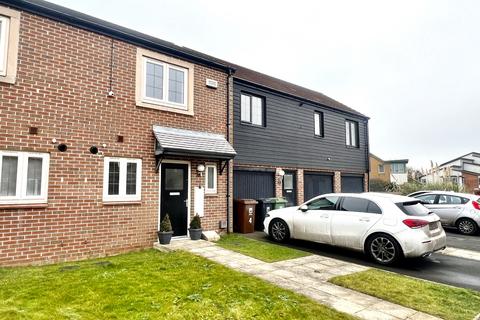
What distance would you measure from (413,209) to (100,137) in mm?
7799

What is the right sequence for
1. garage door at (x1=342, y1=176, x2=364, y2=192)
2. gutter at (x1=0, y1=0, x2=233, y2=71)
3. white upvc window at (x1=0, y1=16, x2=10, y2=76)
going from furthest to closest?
1. garage door at (x1=342, y1=176, x2=364, y2=192)
2. gutter at (x1=0, y1=0, x2=233, y2=71)
3. white upvc window at (x1=0, y1=16, x2=10, y2=76)

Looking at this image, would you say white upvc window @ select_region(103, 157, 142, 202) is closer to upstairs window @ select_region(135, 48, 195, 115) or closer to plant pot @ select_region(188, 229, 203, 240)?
upstairs window @ select_region(135, 48, 195, 115)

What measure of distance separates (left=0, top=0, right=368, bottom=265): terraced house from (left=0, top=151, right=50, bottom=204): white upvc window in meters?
0.02

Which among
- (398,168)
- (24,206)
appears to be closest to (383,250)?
(24,206)

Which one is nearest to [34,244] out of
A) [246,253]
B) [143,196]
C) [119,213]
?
[119,213]

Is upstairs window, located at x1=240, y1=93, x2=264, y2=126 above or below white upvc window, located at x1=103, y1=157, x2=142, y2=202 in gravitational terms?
above

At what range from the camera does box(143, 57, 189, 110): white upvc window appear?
811 centimetres

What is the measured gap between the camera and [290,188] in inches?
531

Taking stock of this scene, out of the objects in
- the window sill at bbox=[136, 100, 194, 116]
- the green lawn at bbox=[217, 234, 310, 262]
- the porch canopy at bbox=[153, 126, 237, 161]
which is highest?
the window sill at bbox=[136, 100, 194, 116]

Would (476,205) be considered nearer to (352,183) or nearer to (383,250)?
(352,183)

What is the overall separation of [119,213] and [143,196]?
0.74 meters

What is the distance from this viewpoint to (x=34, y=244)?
6020mm

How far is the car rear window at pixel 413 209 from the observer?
6.64 meters

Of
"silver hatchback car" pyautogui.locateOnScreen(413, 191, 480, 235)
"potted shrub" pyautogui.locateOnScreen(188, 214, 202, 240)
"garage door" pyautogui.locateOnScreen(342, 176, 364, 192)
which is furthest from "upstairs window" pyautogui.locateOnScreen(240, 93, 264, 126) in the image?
"silver hatchback car" pyautogui.locateOnScreen(413, 191, 480, 235)
